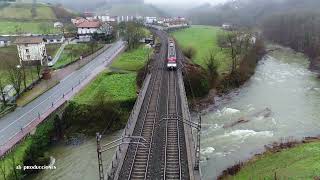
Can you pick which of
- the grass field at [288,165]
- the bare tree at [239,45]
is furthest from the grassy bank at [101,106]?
the bare tree at [239,45]

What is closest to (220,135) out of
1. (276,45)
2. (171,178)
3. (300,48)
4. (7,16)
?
(171,178)

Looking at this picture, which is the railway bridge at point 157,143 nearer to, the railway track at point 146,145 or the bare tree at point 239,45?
the railway track at point 146,145

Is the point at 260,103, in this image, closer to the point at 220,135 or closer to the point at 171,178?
the point at 220,135

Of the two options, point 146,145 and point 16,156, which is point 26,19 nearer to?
point 16,156

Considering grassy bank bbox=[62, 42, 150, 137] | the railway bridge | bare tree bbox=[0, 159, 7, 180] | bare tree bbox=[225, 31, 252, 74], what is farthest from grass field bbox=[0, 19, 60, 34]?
bare tree bbox=[0, 159, 7, 180]

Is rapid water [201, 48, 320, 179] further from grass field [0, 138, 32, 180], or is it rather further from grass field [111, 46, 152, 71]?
grass field [111, 46, 152, 71]

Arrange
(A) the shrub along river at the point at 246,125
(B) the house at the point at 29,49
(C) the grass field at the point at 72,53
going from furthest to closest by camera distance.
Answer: (C) the grass field at the point at 72,53, (B) the house at the point at 29,49, (A) the shrub along river at the point at 246,125

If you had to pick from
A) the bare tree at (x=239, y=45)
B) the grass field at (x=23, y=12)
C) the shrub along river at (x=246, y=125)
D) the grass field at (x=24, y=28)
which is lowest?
the shrub along river at (x=246, y=125)

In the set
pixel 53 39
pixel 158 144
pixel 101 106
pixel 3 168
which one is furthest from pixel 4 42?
pixel 158 144
